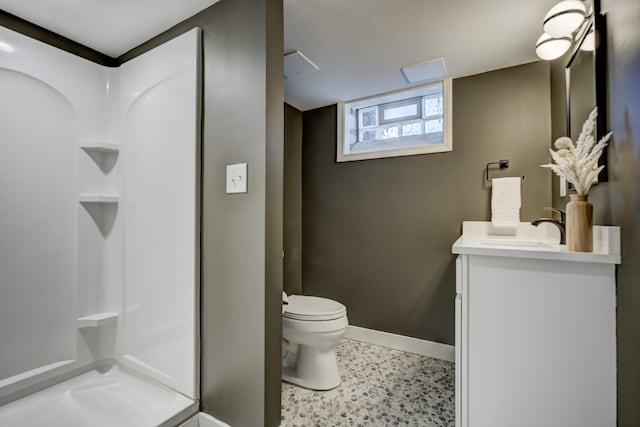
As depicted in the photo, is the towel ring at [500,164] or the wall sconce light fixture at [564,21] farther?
the towel ring at [500,164]

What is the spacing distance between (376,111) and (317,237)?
1.34 m

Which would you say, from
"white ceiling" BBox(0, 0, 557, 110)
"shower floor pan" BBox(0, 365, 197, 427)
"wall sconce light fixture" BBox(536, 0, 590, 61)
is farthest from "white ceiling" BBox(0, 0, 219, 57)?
"shower floor pan" BBox(0, 365, 197, 427)

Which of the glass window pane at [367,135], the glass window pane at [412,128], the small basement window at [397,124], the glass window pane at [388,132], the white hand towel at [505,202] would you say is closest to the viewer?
the white hand towel at [505,202]

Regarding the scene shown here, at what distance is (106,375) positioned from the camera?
172 cm

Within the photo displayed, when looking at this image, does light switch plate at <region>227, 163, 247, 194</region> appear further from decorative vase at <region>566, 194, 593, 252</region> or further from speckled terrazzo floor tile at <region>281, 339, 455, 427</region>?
decorative vase at <region>566, 194, 593, 252</region>

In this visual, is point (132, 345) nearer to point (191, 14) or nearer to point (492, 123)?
point (191, 14)

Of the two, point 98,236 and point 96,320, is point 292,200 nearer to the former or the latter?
point 98,236

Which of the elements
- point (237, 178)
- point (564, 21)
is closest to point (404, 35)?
point (564, 21)

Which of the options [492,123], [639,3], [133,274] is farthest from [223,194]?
[492,123]

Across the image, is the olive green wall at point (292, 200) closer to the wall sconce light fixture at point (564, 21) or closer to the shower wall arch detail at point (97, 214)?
the shower wall arch detail at point (97, 214)

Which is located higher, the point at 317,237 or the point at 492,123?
the point at 492,123

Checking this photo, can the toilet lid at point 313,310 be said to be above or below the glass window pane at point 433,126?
below

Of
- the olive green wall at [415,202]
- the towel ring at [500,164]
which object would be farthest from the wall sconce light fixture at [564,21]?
the towel ring at [500,164]

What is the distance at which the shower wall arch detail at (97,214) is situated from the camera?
146 centimetres
